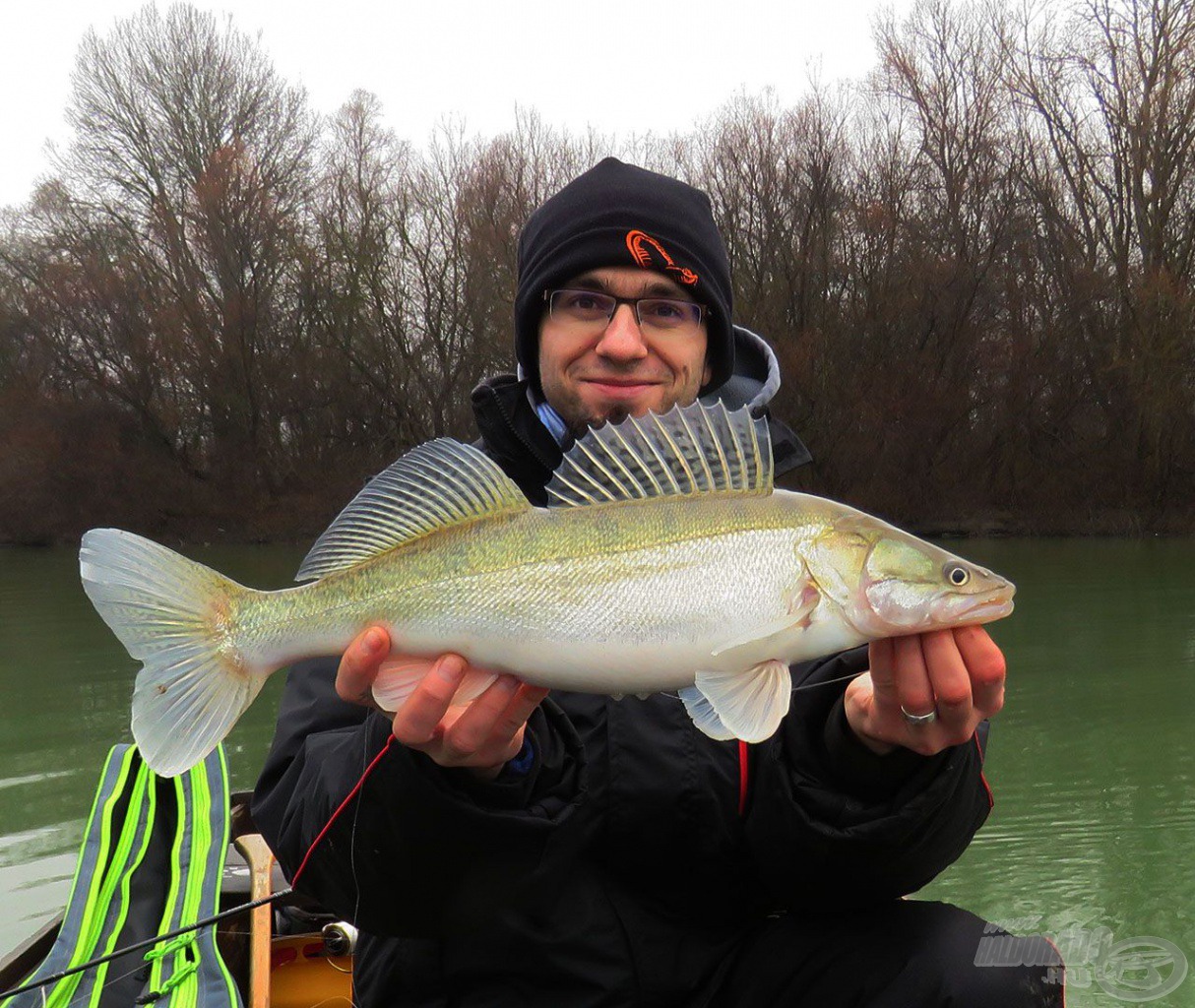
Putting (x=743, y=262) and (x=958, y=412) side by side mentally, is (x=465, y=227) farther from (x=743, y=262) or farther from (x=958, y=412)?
(x=958, y=412)

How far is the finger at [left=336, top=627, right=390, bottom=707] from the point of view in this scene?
204 centimetres

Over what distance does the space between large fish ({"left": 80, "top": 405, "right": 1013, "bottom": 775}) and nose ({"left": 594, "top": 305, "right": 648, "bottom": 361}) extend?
739mm

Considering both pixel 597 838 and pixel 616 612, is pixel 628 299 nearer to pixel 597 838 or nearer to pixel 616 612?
pixel 616 612

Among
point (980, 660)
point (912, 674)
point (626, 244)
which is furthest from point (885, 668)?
point (626, 244)

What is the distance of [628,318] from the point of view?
9.92ft

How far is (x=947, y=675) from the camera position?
1942mm

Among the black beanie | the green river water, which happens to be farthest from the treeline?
the black beanie

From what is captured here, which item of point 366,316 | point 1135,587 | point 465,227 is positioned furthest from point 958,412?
point 366,316

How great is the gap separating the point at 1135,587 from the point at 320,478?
1973cm

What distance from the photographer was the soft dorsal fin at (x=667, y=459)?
2.17m

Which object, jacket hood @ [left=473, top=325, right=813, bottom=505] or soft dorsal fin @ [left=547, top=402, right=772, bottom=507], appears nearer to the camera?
soft dorsal fin @ [left=547, top=402, right=772, bottom=507]

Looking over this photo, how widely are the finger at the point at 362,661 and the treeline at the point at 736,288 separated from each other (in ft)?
70.4

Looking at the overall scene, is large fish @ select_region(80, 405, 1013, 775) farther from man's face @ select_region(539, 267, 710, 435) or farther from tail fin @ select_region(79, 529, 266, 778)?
man's face @ select_region(539, 267, 710, 435)

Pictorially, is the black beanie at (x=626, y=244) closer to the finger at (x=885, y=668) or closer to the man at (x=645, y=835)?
the man at (x=645, y=835)
